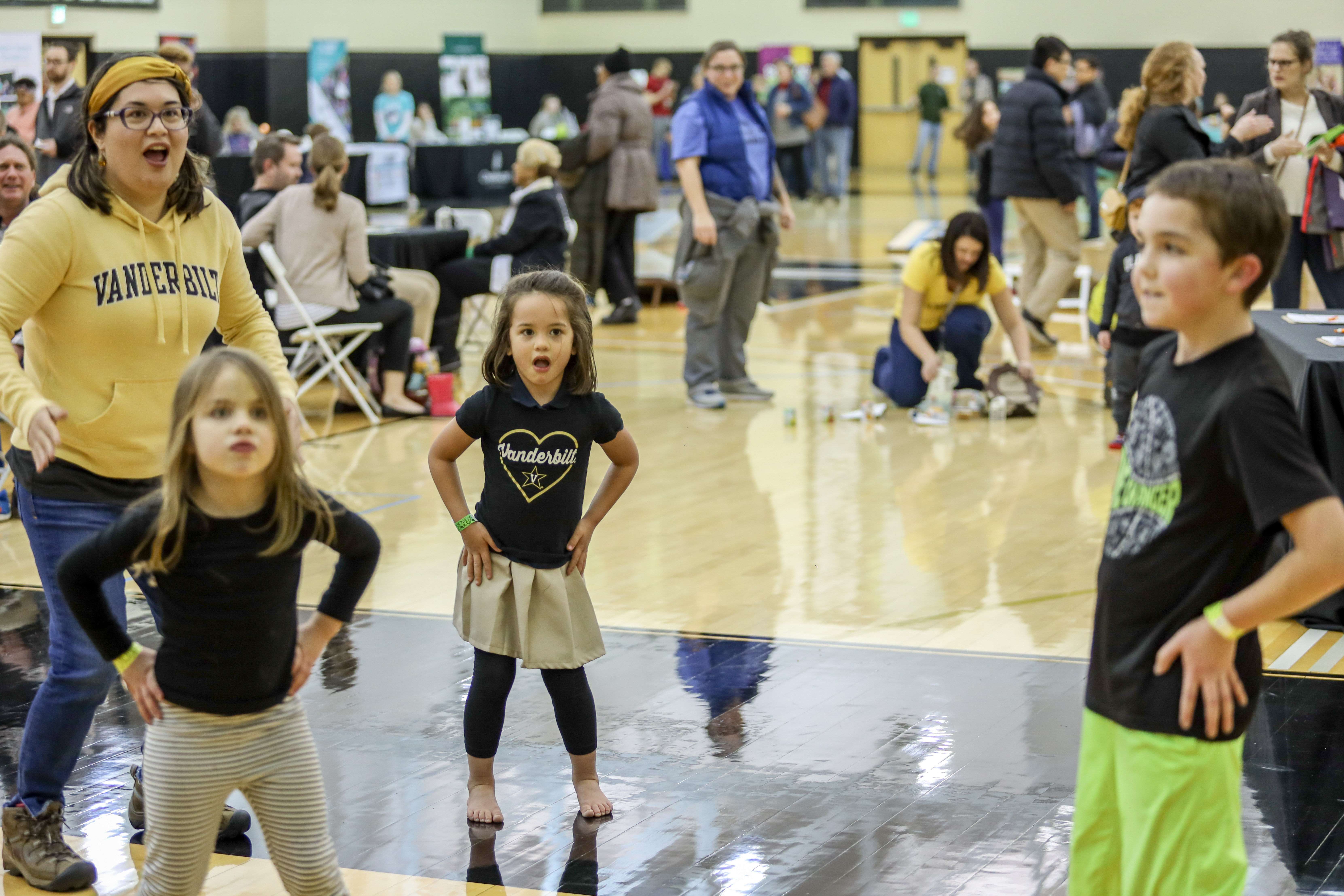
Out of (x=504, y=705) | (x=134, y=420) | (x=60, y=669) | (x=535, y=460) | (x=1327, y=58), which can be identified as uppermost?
(x=1327, y=58)

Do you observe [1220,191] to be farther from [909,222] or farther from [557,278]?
[909,222]

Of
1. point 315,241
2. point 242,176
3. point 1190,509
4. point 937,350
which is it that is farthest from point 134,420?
point 242,176

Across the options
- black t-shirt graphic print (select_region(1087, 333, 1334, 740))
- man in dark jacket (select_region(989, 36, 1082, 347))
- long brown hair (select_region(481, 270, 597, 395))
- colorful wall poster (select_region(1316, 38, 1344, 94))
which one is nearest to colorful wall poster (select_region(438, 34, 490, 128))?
man in dark jacket (select_region(989, 36, 1082, 347))

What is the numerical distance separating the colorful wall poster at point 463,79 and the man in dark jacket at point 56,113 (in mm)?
16227

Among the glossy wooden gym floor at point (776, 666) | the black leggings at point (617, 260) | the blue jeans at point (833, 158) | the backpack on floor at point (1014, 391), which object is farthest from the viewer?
the blue jeans at point (833, 158)

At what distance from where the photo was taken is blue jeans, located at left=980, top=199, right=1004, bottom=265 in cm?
1217

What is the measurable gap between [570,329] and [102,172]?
0.96m

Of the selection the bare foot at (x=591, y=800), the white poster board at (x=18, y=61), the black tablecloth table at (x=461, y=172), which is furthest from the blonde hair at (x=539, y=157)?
the black tablecloth table at (x=461, y=172)

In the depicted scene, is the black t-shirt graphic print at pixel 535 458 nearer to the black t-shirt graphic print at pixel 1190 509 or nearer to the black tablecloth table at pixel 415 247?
the black t-shirt graphic print at pixel 1190 509

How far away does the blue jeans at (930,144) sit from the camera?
87.4ft

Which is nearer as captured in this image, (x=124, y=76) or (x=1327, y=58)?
(x=124, y=76)

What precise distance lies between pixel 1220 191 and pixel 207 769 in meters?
1.69

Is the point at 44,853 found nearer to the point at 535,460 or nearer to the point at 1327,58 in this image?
the point at 535,460

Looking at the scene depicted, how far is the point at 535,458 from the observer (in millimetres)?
3311
